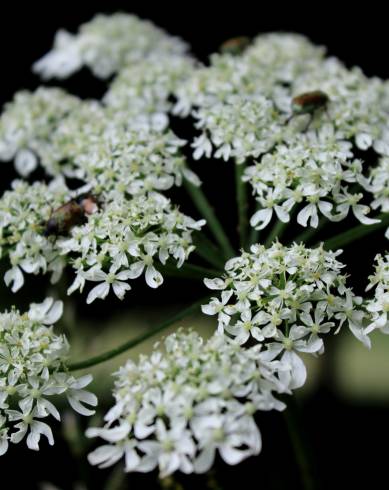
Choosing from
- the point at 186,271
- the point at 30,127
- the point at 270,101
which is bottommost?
the point at 186,271

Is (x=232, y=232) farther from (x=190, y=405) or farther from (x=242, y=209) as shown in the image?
(x=190, y=405)

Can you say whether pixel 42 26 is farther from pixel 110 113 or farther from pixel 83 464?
pixel 83 464

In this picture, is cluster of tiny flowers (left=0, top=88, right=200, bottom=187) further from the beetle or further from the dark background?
the dark background

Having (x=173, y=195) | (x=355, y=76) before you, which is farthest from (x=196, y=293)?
(x=355, y=76)

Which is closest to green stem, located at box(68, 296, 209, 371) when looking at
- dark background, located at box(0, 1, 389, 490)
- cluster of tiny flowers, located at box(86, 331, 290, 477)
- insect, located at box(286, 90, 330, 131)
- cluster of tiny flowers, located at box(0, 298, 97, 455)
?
cluster of tiny flowers, located at box(0, 298, 97, 455)

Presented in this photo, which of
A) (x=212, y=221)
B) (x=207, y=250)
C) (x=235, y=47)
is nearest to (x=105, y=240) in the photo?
(x=207, y=250)

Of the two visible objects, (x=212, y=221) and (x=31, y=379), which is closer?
(x=31, y=379)
